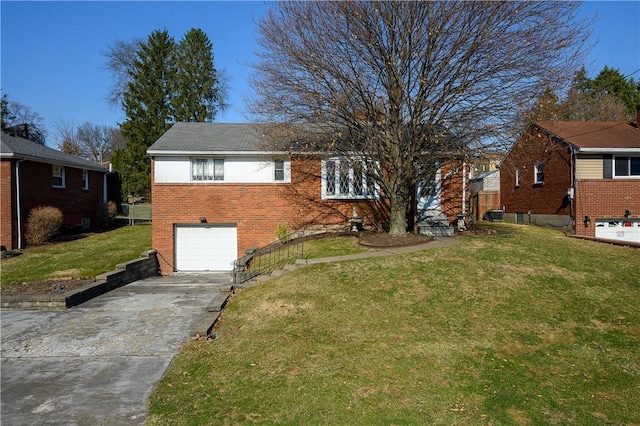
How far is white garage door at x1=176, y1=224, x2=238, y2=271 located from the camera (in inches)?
664

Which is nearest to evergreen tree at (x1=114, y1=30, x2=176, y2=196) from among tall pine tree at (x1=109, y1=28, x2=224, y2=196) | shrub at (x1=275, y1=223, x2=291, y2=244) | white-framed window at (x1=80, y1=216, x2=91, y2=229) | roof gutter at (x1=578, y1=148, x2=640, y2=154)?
tall pine tree at (x1=109, y1=28, x2=224, y2=196)

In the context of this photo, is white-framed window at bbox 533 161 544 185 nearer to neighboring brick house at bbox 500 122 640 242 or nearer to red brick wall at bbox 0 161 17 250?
neighboring brick house at bbox 500 122 640 242

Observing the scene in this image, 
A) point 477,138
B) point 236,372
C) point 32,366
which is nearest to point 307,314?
point 236,372

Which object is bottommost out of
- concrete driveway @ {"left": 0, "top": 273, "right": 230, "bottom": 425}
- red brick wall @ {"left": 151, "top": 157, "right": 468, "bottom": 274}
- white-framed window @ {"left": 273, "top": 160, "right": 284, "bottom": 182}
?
concrete driveway @ {"left": 0, "top": 273, "right": 230, "bottom": 425}

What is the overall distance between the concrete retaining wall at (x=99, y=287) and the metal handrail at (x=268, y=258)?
377 cm

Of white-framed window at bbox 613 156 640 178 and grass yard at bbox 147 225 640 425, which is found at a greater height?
white-framed window at bbox 613 156 640 178

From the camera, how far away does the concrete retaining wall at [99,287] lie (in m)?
9.93

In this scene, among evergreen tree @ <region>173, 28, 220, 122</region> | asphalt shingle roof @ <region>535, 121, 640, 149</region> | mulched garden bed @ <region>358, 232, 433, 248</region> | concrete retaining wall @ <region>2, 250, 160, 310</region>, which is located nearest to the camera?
concrete retaining wall @ <region>2, 250, 160, 310</region>

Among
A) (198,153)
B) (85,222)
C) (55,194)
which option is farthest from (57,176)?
(198,153)

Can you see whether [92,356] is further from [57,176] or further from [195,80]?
[195,80]

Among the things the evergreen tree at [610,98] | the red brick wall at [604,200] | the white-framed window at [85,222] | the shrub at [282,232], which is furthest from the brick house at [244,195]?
the evergreen tree at [610,98]

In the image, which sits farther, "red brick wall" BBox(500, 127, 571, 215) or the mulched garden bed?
"red brick wall" BBox(500, 127, 571, 215)

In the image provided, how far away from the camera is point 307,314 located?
302 inches

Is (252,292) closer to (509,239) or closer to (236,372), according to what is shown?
(236,372)
